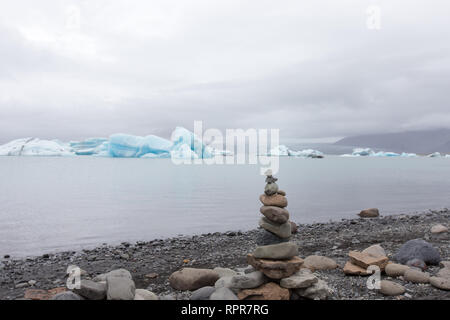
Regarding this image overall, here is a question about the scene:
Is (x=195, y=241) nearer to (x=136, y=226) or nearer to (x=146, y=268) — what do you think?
(x=146, y=268)

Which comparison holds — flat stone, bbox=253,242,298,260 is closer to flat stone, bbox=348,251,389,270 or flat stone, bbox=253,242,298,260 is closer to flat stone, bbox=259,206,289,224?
flat stone, bbox=259,206,289,224

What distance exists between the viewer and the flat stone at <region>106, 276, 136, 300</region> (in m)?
6.38

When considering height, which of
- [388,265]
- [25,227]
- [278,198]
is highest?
[278,198]

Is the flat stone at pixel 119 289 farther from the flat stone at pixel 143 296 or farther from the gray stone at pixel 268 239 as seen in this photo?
the gray stone at pixel 268 239

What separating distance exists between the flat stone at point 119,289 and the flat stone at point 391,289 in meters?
4.84

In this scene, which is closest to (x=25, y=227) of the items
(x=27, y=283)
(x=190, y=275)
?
(x=27, y=283)

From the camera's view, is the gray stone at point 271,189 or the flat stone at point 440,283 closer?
the flat stone at point 440,283

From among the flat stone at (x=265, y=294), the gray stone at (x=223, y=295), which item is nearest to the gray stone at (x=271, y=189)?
the flat stone at (x=265, y=294)

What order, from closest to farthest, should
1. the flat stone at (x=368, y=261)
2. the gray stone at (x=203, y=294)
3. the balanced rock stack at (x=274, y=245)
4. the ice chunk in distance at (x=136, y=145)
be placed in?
the gray stone at (x=203, y=294)
the balanced rock stack at (x=274, y=245)
the flat stone at (x=368, y=261)
the ice chunk in distance at (x=136, y=145)

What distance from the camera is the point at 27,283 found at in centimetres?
944

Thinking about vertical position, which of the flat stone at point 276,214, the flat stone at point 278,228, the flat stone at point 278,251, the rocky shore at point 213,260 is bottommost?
the rocky shore at point 213,260

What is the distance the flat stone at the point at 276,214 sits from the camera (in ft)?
23.8

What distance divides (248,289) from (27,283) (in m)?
6.37

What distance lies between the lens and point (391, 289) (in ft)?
22.5
